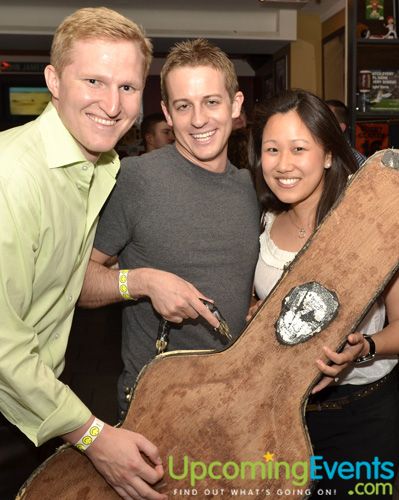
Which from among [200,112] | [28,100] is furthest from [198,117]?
[28,100]

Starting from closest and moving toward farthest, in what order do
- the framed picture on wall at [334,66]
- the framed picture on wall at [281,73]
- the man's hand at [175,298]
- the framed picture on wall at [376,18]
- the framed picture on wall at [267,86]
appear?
the man's hand at [175,298] < the framed picture on wall at [376,18] < the framed picture on wall at [334,66] < the framed picture on wall at [281,73] < the framed picture on wall at [267,86]

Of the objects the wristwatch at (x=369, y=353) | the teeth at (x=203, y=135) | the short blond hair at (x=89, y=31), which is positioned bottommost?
the wristwatch at (x=369, y=353)

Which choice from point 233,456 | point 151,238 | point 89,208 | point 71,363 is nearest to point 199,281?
point 151,238

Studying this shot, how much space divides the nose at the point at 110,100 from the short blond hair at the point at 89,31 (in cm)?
10

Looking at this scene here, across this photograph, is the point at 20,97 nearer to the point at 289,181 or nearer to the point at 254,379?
the point at 289,181

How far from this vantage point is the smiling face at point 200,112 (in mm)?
1613

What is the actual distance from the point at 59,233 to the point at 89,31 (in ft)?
1.42

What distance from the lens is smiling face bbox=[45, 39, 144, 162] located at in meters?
1.26

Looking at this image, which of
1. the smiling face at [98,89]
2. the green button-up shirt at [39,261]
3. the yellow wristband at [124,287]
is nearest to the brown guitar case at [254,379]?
the green button-up shirt at [39,261]

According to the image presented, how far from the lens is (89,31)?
126cm

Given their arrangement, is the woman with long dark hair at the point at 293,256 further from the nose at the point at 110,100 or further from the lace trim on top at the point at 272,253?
the nose at the point at 110,100

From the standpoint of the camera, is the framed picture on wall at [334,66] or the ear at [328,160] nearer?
the ear at [328,160]

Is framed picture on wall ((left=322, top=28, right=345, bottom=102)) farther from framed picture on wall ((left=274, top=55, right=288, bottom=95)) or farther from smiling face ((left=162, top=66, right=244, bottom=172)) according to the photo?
smiling face ((left=162, top=66, right=244, bottom=172))

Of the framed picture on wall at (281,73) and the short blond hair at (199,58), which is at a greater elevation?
the framed picture on wall at (281,73)
